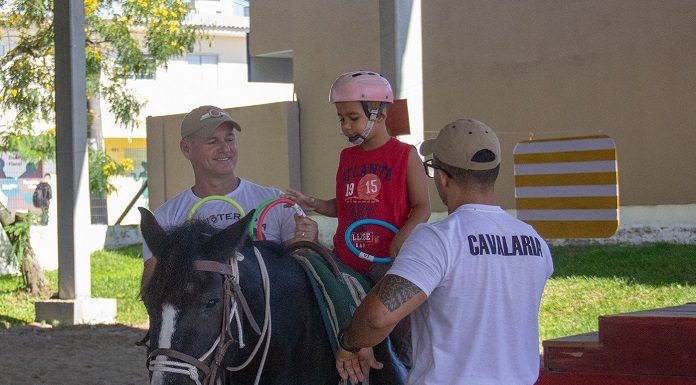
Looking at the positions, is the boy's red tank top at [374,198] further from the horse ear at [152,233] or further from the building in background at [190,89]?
the building in background at [190,89]

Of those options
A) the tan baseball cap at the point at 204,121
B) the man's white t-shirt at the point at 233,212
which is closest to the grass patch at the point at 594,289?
the man's white t-shirt at the point at 233,212

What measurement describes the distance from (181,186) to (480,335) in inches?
786

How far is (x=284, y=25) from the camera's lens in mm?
21000

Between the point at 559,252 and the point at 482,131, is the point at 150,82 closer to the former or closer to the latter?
the point at 559,252

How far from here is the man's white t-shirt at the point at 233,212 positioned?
4.75 meters

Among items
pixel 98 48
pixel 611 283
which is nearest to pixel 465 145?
pixel 611 283

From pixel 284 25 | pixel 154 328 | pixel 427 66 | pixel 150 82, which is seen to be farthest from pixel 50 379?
pixel 150 82

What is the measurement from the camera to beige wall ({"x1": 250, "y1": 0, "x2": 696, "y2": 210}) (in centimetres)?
1403

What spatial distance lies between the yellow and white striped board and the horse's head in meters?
7.79

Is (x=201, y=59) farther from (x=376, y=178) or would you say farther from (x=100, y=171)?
(x=376, y=178)

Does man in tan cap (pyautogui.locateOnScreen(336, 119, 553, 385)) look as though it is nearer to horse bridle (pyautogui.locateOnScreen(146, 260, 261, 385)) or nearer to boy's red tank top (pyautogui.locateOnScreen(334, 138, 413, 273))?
horse bridle (pyautogui.locateOnScreen(146, 260, 261, 385))

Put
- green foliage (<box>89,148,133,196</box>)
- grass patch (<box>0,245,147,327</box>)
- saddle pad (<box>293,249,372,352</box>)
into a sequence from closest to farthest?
saddle pad (<box>293,249,372,352</box>)
grass patch (<box>0,245,147,327</box>)
green foliage (<box>89,148,133,196</box>)

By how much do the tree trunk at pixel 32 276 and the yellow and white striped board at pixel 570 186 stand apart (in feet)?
24.2

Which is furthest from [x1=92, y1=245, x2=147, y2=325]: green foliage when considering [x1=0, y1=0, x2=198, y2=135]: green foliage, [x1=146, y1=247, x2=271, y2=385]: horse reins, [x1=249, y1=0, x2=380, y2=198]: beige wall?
[x1=146, y1=247, x2=271, y2=385]: horse reins
